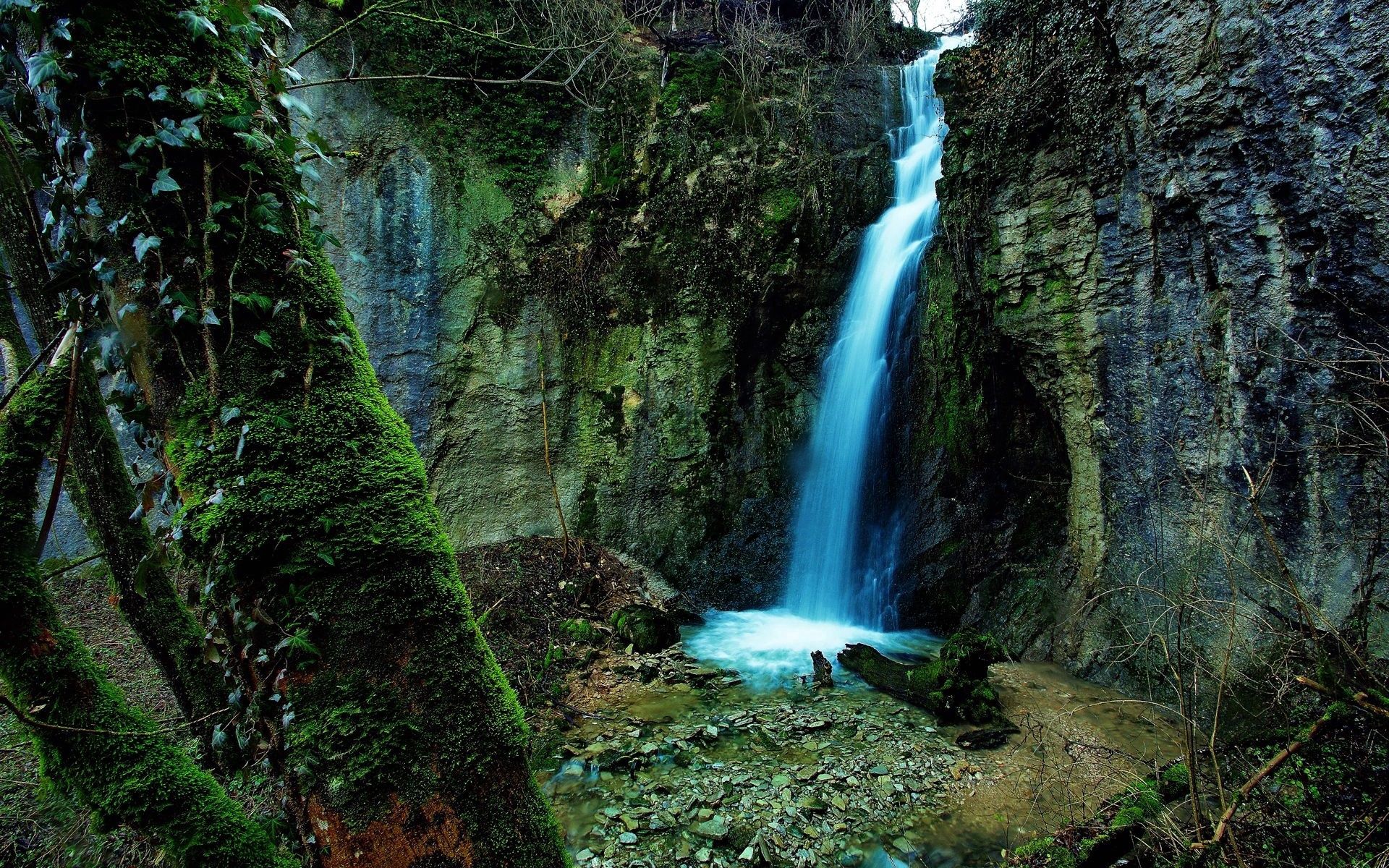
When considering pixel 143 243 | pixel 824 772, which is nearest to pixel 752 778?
pixel 824 772

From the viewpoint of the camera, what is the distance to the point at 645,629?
701 centimetres

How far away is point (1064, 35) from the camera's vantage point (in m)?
5.97

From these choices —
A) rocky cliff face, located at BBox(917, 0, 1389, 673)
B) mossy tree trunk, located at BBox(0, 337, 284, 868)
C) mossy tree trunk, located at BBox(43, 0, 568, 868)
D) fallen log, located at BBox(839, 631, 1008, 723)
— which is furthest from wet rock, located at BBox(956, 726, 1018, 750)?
mossy tree trunk, located at BBox(0, 337, 284, 868)

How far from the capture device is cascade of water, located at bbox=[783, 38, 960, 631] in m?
8.13

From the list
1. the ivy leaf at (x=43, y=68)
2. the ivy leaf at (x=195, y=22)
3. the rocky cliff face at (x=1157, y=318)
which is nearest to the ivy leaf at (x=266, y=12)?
the ivy leaf at (x=195, y=22)

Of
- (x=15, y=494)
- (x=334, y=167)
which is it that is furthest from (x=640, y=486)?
(x=15, y=494)

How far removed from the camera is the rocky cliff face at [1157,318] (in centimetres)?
430

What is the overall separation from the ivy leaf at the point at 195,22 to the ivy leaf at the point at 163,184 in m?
0.35

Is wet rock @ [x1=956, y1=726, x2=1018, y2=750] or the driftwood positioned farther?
the driftwood

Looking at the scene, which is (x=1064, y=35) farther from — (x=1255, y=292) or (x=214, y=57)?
(x=214, y=57)

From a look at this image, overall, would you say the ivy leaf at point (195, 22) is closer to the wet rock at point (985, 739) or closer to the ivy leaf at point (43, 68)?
the ivy leaf at point (43, 68)

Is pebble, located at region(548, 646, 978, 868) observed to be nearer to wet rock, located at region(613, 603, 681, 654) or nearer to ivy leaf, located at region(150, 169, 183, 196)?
wet rock, located at region(613, 603, 681, 654)

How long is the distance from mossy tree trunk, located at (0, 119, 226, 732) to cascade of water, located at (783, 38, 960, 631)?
6.44 meters

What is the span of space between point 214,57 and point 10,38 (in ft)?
1.22
